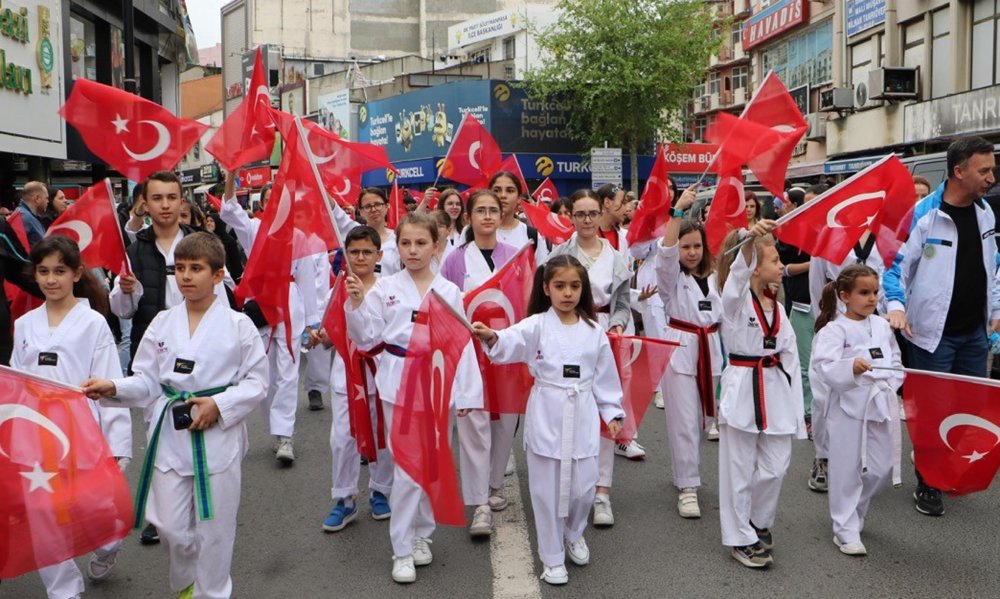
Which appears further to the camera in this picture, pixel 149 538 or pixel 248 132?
pixel 248 132

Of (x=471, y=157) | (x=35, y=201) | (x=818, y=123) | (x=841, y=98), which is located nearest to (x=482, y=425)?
(x=471, y=157)

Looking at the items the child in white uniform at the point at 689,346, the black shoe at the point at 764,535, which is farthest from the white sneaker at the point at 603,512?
the black shoe at the point at 764,535

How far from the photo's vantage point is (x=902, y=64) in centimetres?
2833

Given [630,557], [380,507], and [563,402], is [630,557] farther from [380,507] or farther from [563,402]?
[380,507]

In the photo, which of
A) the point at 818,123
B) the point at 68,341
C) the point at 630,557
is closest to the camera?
the point at 68,341

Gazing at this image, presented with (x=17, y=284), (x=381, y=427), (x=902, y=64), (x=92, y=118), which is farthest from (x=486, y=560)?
(x=902, y=64)

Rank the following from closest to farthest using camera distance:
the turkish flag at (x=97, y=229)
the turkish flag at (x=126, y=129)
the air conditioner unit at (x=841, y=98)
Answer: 1. the turkish flag at (x=97, y=229)
2. the turkish flag at (x=126, y=129)
3. the air conditioner unit at (x=841, y=98)

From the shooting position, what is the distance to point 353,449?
557 centimetres

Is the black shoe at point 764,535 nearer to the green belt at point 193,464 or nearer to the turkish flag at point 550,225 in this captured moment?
the green belt at point 193,464

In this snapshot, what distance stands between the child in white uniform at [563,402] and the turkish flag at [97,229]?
268 centimetres

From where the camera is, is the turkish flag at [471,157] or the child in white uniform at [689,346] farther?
the turkish flag at [471,157]

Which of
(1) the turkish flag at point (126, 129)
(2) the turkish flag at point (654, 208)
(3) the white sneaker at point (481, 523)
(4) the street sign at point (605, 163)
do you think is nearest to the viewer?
(3) the white sneaker at point (481, 523)

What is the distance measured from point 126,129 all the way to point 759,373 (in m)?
4.37

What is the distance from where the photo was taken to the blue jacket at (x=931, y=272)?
19.2ft
